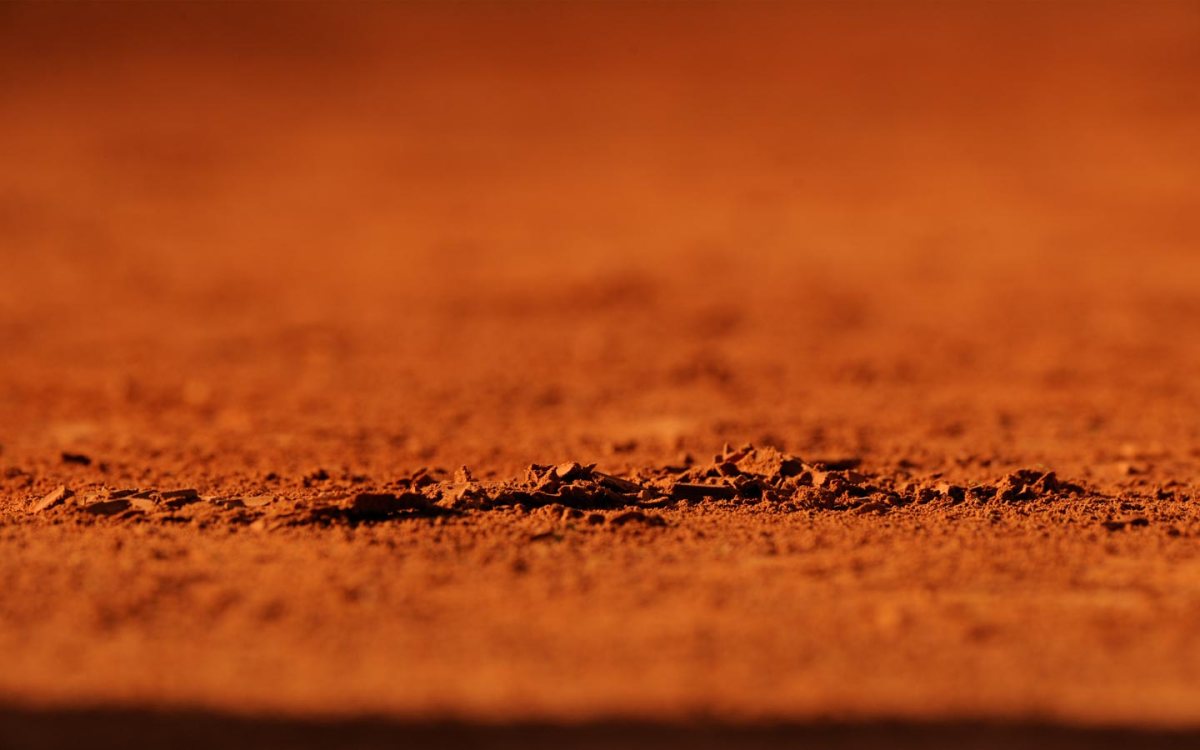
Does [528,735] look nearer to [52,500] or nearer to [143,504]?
[143,504]

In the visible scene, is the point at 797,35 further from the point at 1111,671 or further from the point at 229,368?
the point at 1111,671

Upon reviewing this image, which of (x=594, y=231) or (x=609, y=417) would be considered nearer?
(x=609, y=417)

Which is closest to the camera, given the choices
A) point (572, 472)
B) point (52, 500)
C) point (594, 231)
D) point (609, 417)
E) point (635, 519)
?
point (635, 519)

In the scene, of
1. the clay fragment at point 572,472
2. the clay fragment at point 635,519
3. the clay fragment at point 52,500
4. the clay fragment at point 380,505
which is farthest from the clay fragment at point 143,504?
the clay fragment at point 635,519

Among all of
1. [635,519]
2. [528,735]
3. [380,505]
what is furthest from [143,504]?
[528,735]

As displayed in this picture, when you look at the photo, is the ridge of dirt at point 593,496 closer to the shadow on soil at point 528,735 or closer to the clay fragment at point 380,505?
the clay fragment at point 380,505

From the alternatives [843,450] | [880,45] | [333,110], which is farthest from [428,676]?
[880,45]

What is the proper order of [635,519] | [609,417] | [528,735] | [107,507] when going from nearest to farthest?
[528,735], [635,519], [107,507], [609,417]

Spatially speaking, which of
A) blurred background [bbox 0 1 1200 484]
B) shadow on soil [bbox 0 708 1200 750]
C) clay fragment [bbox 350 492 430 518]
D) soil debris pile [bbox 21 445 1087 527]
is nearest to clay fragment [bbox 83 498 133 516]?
soil debris pile [bbox 21 445 1087 527]
